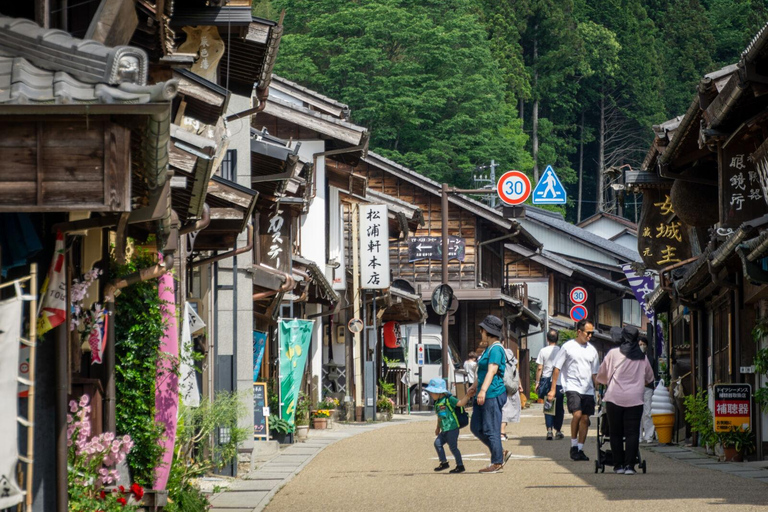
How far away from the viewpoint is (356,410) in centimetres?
2902

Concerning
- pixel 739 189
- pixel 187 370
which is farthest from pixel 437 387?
pixel 739 189

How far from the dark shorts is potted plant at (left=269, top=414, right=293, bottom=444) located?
5.40m

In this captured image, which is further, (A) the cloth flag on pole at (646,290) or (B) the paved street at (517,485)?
(A) the cloth flag on pole at (646,290)

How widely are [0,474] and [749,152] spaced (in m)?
11.0

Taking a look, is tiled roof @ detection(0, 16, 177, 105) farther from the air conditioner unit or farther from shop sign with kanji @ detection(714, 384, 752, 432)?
the air conditioner unit

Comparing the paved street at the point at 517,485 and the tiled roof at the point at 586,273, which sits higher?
the tiled roof at the point at 586,273

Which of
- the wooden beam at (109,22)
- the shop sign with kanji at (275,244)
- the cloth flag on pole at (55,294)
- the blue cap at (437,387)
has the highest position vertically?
the wooden beam at (109,22)

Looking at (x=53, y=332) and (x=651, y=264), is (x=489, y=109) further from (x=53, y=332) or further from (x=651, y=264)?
(x=53, y=332)

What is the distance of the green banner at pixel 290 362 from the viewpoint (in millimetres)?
19953

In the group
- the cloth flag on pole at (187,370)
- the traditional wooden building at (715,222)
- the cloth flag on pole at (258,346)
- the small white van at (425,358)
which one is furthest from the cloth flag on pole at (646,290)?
the cloth flag on pole at (187,370)

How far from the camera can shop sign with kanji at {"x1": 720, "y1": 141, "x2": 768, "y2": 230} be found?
1485cm

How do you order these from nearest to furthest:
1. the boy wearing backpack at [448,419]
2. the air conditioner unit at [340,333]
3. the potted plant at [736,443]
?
the boy wearing backpack at [448,419] < the potted plant at [736,443] < the air conditioner unit at [340,333]

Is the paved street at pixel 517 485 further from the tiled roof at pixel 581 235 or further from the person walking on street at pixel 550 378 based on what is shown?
the tiled roof at pixel 581 235

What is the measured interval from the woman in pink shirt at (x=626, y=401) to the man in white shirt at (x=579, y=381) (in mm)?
1589
